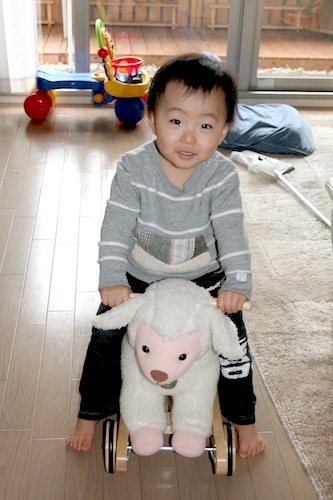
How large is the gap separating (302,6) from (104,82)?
115 centimetres

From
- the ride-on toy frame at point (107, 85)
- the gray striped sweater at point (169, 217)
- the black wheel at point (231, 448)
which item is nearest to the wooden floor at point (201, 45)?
the ride-on toy frame at point (107, 85)

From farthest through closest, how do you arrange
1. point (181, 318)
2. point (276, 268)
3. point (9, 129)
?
point (9, 129), point (276, 268), point (181, 318)

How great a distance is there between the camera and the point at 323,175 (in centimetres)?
276

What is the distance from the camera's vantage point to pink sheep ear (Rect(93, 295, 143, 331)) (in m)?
1.22

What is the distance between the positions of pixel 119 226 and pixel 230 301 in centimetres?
25

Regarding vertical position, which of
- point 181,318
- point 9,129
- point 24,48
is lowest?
point 9,129

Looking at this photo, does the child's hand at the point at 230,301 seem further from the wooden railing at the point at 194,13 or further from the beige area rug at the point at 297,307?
the wooden railing at the point at 194,13

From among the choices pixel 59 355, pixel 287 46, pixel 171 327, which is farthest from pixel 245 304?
pixel 287 46

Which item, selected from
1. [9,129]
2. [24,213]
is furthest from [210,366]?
[9,129]

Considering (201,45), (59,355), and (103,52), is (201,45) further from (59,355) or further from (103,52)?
(59,355)

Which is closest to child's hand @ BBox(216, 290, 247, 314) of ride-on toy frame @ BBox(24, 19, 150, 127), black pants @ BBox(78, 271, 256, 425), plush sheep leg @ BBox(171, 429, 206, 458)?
black pants @ BBox(78, 271, 256, 425)

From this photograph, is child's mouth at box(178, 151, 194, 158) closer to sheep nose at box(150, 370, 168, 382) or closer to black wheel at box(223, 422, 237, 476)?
sheep nose at box(150, 370, 168, 382)

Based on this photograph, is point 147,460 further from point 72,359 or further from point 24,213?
point 24,213

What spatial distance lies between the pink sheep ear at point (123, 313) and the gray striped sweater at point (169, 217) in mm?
72
